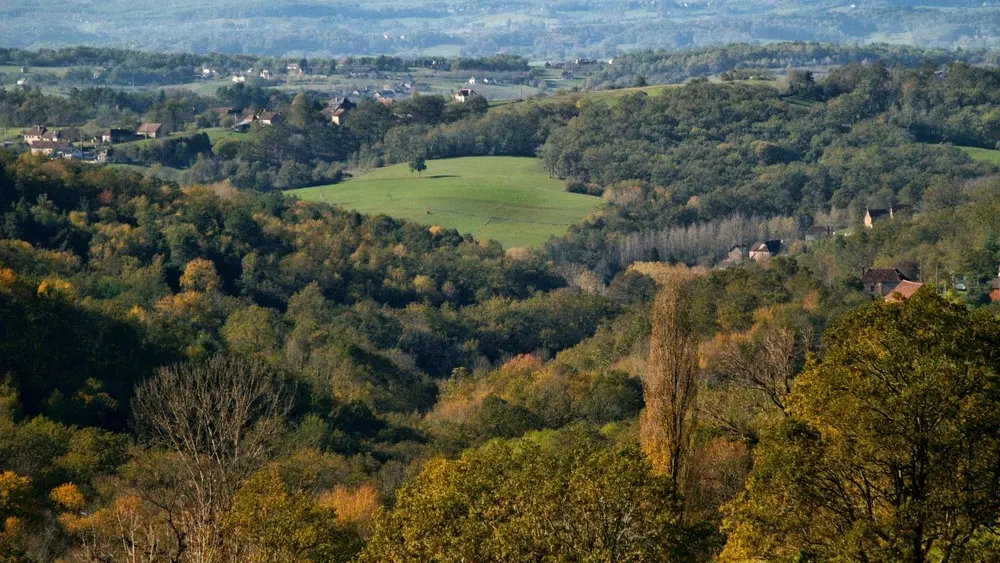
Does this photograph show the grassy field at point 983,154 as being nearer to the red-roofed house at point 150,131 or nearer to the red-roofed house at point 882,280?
the red-roofed house at point 882,280

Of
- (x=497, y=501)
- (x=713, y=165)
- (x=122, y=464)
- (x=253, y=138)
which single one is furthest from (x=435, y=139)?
(x=497, y=501)

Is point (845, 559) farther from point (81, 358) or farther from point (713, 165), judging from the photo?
point (713, 165)

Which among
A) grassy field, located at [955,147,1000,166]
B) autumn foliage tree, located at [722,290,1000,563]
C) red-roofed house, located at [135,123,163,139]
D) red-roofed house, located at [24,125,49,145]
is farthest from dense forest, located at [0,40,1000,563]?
red-roofed house, located at [24,125,49,145]

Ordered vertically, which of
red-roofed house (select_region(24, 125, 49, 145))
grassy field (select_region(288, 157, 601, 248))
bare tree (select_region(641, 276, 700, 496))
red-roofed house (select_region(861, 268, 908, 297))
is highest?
bare tree (select_region(641, 276, 700, 496))

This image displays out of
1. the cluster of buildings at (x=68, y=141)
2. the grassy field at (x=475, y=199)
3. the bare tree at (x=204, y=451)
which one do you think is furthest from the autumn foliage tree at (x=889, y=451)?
the cluster of buildings at (x=68, y=141)

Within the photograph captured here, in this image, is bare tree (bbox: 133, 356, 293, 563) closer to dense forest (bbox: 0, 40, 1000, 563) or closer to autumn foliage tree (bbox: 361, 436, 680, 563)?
dense forest (bbox: 0, 40, 1000, 563)

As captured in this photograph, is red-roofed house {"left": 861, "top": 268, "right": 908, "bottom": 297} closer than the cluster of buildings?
Yes
